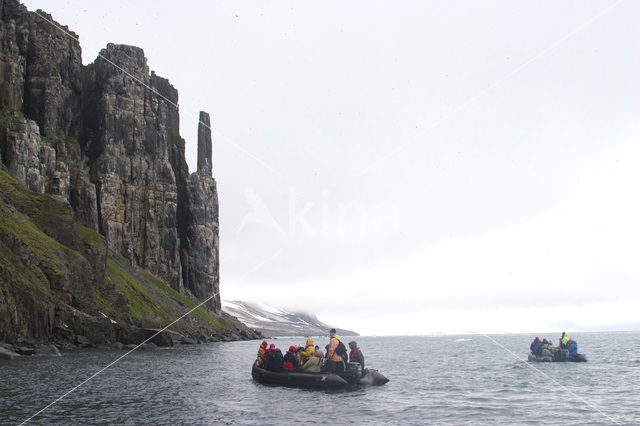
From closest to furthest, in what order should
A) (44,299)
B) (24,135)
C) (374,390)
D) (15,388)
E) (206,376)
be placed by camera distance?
(15,388), (374,390), (206,376), (44,299), (24,135)

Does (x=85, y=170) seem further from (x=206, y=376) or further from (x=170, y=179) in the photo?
(x=206, y=376)

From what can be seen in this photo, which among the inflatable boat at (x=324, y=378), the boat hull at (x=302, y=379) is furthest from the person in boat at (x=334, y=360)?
the boat hull at (x=302, y=379)

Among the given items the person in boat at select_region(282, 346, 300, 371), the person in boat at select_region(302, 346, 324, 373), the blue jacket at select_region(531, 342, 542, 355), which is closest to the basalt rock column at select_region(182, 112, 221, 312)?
the blue jacket at select_region(531, 342, 542, 355)

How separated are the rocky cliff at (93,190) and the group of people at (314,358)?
3236cm

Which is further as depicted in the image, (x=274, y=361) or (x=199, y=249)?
(x=199, y=249)

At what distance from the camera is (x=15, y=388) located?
35.4 meters

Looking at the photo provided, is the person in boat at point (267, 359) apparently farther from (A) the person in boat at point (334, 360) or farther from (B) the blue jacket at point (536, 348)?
(B) the blue jacket at point (536, 348)

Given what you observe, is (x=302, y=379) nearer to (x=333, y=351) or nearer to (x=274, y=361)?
(x=333, y=351)

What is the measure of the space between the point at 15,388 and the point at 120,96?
141596 millimetres

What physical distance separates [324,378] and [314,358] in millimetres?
2681

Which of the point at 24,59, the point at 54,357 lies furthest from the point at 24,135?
the point at 54,357

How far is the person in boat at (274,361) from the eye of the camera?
44.7 meters

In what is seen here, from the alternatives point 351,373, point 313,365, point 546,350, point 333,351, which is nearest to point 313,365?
point 313,365

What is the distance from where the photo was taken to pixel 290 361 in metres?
44.5
